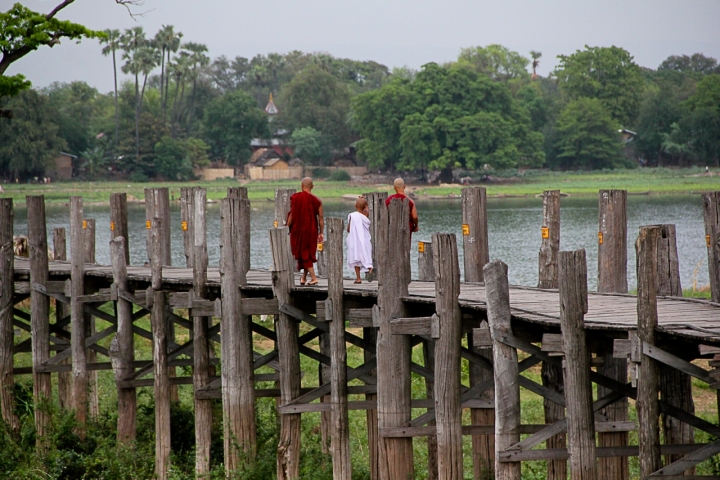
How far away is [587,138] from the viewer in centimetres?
7719

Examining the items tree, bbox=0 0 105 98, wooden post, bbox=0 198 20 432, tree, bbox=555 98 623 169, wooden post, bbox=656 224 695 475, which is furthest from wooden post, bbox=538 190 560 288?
tree, bbox=555 98 623 169

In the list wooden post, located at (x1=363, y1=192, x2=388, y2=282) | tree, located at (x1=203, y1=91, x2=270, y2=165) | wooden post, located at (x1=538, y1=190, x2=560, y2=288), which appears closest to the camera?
wooden post, located at (x1=538, y1=190, x2=560, y2=288)

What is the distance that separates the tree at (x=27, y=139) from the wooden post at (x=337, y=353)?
6061cm

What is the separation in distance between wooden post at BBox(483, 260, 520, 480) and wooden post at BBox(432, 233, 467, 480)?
25.9 inches

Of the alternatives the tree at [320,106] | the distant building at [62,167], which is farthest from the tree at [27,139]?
the tree at [320,106]

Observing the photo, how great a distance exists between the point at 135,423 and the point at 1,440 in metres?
1.84

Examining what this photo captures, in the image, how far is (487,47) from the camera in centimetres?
11619

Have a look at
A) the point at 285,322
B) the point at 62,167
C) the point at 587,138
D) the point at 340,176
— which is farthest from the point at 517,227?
the point at 62,167

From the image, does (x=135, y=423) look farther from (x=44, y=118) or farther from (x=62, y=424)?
(x=44, y=118)

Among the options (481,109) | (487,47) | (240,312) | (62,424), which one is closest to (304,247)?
(240,312)

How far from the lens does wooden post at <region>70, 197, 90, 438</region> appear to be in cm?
1514

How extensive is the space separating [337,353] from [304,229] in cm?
190

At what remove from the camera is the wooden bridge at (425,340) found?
8.40 m

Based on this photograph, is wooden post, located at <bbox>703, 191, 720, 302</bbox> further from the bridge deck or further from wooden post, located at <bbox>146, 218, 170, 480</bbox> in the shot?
wooden post, located at <bbox>146, 218, 170, 480</bbox>
